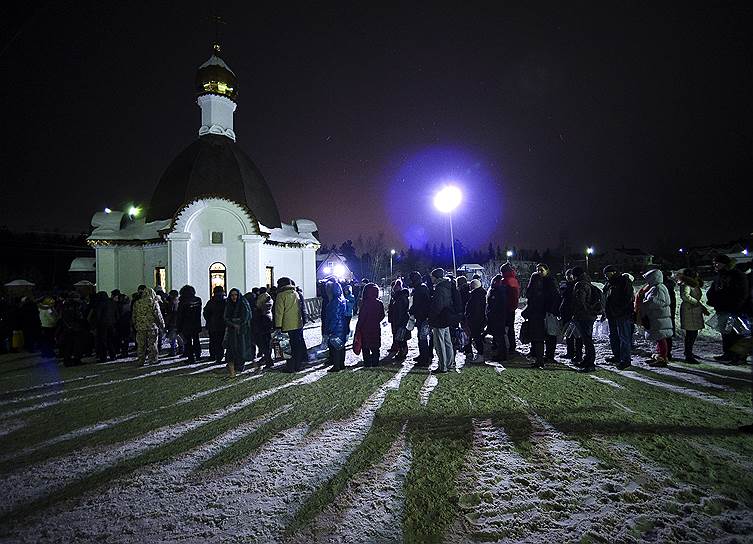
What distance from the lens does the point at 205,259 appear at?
1981 centimetres

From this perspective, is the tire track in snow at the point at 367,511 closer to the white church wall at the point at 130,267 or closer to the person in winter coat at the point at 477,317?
the person in winter coat at the point at 477,317

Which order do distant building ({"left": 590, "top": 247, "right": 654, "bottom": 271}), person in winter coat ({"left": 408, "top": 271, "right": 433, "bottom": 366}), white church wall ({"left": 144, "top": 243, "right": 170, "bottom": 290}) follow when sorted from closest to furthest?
person in winter coat ({"left": 408, "top": 271, "right": 433, "bottom": 366})
white church wall ({"left": 144, "top": 243, "right": 170, "bottom": 290})
distant building ({"left": 590, "top": 247, "right": 654, "bottom": 271})

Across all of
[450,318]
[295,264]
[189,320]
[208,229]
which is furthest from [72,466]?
[295,264]

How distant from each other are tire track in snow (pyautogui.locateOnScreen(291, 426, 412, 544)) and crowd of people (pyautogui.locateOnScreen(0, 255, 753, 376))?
4.63m

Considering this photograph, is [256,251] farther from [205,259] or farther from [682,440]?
[682,440]

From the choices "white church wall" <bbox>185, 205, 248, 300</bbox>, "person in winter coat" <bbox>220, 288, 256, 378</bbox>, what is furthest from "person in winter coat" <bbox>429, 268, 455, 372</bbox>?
"white church wall" <bbox>185, 205, 248, 300</bbox>

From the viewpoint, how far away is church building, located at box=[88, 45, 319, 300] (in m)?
19.6

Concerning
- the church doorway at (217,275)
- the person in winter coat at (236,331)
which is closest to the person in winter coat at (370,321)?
the person in winter coat at (236,331)

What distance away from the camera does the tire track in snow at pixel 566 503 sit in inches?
114

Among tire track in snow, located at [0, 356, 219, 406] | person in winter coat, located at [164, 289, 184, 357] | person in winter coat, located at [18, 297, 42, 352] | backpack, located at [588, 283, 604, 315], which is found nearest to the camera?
tire track in snow, located at [0, 356, 219, 406]

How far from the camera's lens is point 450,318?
8.17 m

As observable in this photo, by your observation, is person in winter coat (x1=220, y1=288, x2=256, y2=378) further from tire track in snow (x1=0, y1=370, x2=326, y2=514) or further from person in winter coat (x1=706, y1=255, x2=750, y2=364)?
person in winter coat (x1=706, y1=255, x2=750, y2=364)

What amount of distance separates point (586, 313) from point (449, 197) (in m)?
8.35

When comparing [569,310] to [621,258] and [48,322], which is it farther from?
[621,258]
